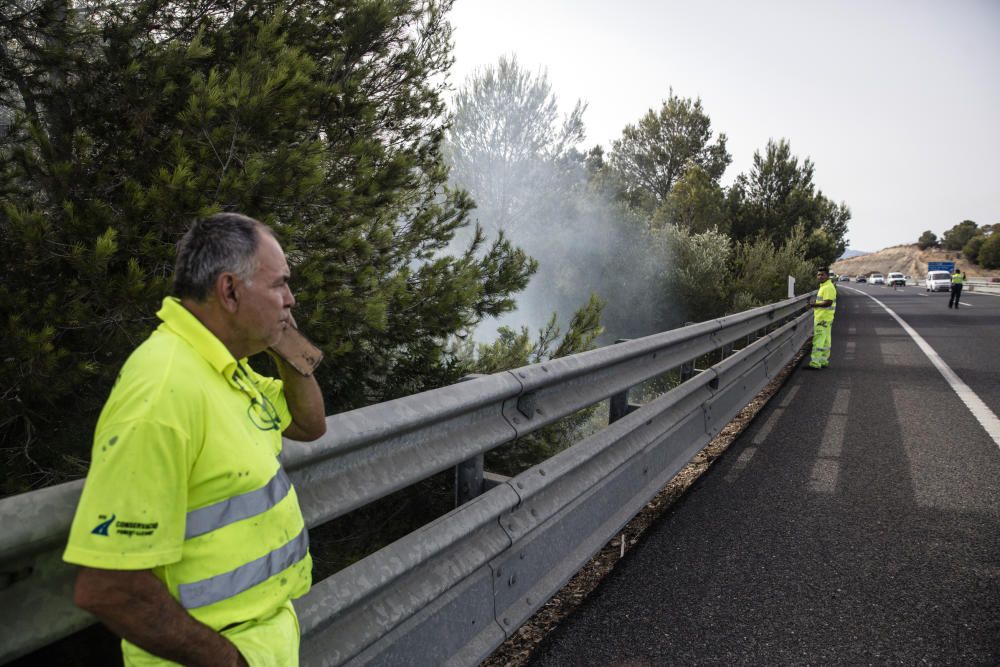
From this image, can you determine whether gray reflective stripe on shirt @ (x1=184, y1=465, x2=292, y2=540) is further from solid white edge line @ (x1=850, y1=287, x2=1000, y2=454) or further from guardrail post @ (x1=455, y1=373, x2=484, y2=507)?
solid white edge line @ (x1=850, y1=287, x2=1000, y2=454)

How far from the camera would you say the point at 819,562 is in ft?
10.5

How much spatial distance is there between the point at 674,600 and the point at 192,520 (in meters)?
2.25

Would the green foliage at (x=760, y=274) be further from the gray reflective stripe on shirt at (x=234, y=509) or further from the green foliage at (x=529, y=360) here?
the gray reflective stripe on shirt at (x=234, y=509)

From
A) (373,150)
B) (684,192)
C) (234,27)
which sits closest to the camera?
(234,27)

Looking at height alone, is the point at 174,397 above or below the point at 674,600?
above

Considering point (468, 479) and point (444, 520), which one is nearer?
point (444, 520)

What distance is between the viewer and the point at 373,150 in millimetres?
5020

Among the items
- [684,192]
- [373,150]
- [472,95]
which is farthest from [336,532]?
[684,192]

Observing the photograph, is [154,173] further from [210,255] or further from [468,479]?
[210,255]

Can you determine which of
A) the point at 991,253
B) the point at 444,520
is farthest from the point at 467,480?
the point at 991,253

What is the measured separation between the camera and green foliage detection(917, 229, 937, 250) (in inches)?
5007

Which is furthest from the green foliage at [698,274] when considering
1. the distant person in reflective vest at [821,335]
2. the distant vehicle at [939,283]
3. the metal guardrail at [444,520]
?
the distant vehicle at [939,283]

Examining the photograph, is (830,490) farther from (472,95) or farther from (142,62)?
(472,95)

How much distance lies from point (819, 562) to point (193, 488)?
3082 millimetres
